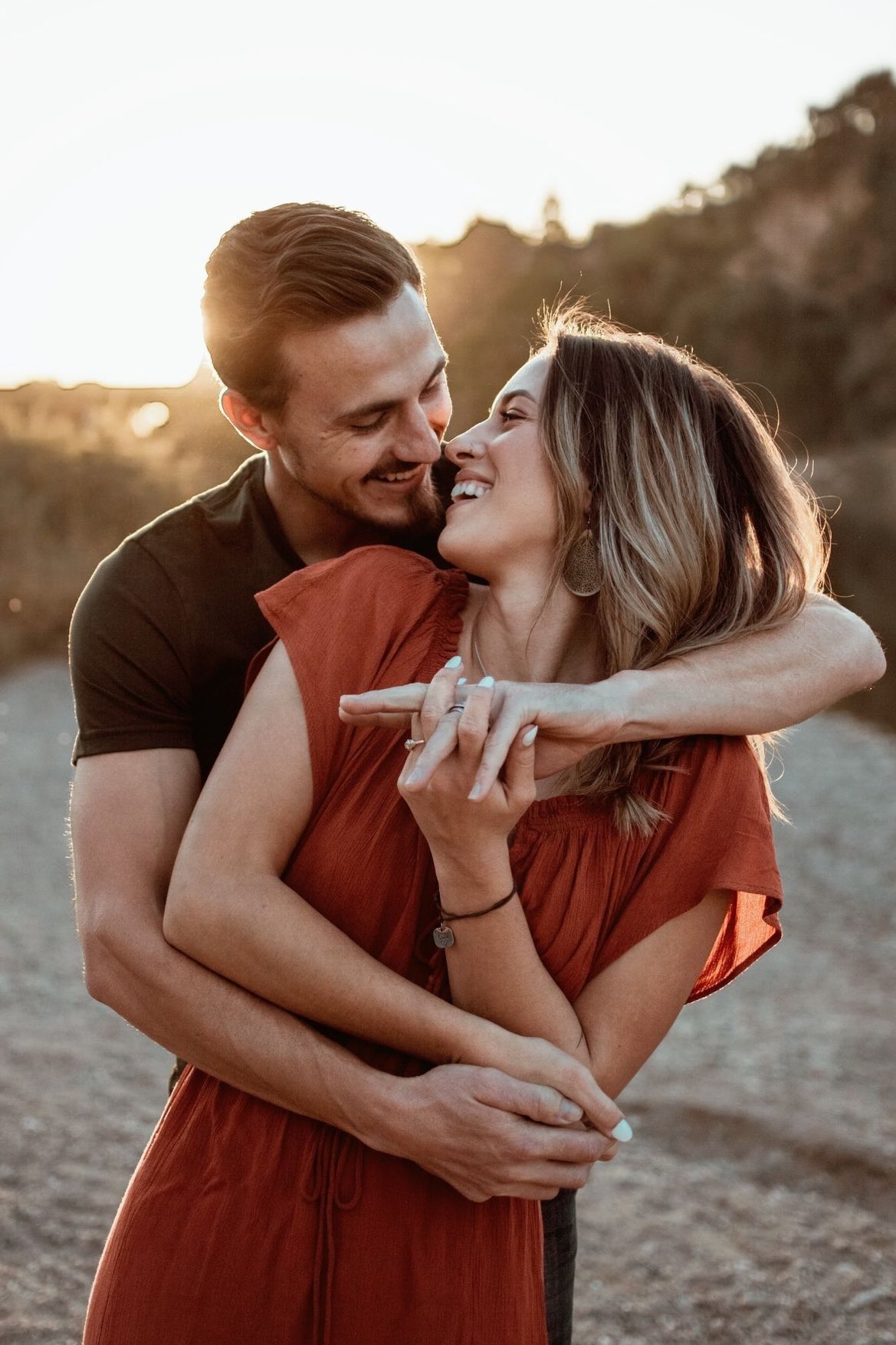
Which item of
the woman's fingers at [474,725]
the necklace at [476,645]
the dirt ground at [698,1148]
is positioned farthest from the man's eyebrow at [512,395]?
the dirt ground at [698,1148]

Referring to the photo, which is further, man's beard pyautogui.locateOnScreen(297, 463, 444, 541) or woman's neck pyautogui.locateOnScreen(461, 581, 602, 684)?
man's beard pyautogui.locateOnScreen(297, 463, 444, 541)

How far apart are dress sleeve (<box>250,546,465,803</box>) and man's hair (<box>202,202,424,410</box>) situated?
69 centimetres

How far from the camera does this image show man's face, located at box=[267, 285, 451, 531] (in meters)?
2.64

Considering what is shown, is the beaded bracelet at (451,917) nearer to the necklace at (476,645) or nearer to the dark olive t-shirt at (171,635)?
the necklace at (476,645)

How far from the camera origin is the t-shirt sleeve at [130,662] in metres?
2.27

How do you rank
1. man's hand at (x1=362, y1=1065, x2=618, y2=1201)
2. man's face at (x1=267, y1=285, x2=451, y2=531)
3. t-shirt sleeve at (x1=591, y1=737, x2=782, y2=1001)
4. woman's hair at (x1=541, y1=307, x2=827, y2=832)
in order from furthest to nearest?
man's face at (x1=267, y1=285, x2=451, y2=531)
woman's hair at (x1=541, y1=307, x2=827, y2=832)
t-shirt sleeve at (x1=591, y1=737, x2=782, y2=1001)
man's hand at (x1=362, y1=1065, x2=618, y2=1201)

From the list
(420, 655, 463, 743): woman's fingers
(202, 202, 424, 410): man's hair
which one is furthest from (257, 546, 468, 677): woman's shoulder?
(202, 202, 424, 410): man's hair

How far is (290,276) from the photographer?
256 centimetres

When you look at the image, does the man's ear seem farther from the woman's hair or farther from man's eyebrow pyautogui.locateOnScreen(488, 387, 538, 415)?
the woman's hair

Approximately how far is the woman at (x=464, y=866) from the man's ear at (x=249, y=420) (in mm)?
693

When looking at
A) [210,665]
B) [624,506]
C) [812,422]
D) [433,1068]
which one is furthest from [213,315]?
[812,422]

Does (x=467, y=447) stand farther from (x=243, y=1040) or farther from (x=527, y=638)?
(x=243, y=1040)

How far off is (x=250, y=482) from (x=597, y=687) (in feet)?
3.72

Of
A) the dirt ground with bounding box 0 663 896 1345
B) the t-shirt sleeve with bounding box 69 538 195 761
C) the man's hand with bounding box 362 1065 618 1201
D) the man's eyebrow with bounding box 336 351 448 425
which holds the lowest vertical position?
the dirt ground with bounding box 0 663 896 1345
